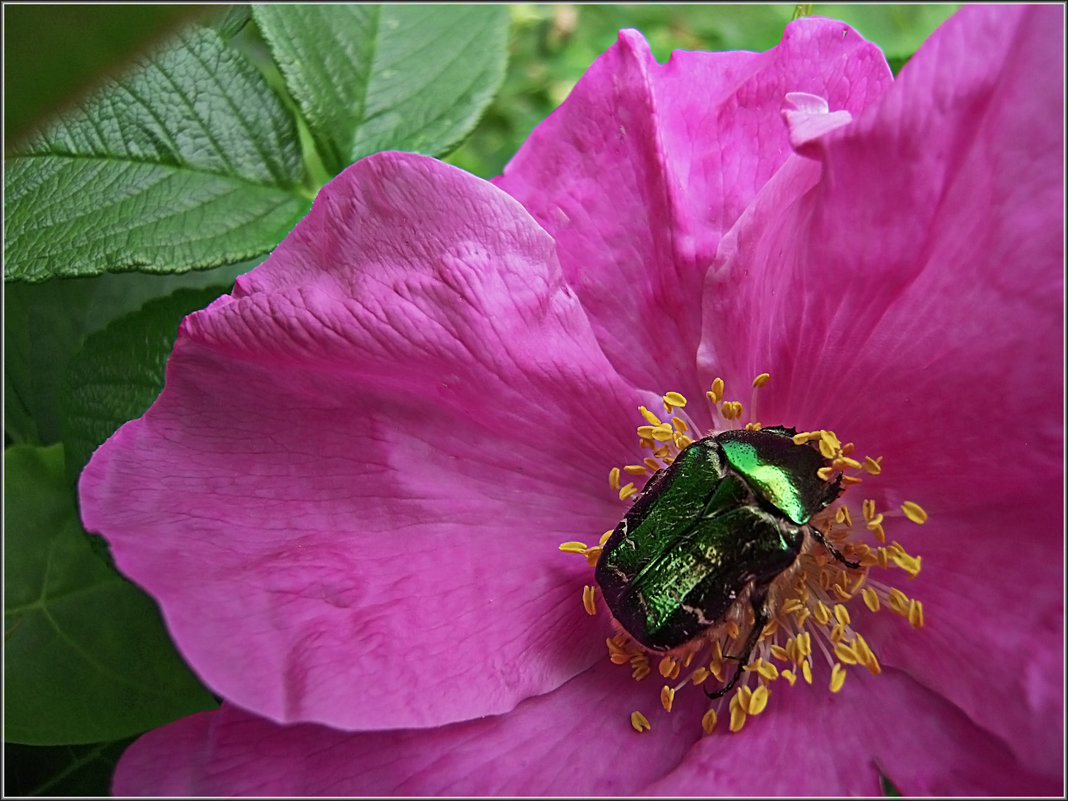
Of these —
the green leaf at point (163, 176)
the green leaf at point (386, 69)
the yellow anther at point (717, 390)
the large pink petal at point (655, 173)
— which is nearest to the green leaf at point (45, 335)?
the green leaf at point (163, 176)

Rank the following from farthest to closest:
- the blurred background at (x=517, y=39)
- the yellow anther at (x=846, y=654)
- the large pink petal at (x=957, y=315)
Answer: the yellow anther at (x=846, y=654)
the large pink petal at (x=957, y=315)
the blurred background at (x=517, y=39)

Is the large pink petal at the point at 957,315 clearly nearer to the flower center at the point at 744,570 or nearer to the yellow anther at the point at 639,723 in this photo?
the flower center at the point at 744,570

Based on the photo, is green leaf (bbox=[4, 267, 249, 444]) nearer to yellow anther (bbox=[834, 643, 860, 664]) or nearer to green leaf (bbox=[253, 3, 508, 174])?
green leaf (bbox=[253, 3, 508, 174])

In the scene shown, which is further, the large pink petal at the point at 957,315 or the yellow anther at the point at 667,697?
the yellow anther at the point at 667,697

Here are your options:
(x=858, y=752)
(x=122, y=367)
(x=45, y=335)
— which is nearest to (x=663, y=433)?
(x=858, y=752)

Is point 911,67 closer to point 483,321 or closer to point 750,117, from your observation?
point 750,117

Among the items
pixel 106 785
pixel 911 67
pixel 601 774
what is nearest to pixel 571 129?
pixel 911 67

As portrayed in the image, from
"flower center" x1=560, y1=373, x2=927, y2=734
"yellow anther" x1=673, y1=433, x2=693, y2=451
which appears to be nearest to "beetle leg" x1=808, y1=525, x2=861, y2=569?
"flower center" x1=560, y1=373, x2=927, y2=734
